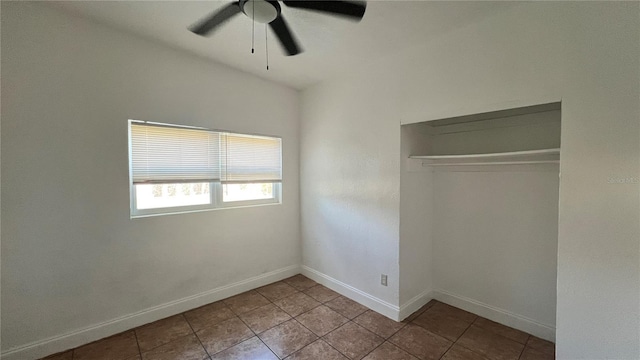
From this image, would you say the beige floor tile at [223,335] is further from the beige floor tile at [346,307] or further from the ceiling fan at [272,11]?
the ceiling fan at [272,11]

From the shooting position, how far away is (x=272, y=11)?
1.43 m

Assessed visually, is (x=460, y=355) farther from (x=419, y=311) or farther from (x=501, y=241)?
(x=501, y=241)

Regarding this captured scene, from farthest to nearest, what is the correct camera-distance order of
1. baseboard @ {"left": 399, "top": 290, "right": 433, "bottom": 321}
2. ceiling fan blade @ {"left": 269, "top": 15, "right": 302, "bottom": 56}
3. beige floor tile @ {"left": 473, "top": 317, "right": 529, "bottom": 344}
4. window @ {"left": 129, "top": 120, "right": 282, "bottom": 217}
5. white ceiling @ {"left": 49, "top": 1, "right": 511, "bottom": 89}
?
baseboard @ {"left": 399, "top": 290, "right": 433, "bottom": 321} → window @ {"left": 129, "top": 120, "right": 282, "bottom": 217} → beige floor tile @ {"left": 473, "top": 317, "right": 529, "bottom": 344} → white ceiling @ {"left": 49, "top": 1, "right": 511, "bottom": 89} → ceiling fan blade @ {"left": 269, "top": 15, "right": 302, "bottom": 56}

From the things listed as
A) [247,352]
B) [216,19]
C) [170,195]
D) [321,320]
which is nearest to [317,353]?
[321,320]

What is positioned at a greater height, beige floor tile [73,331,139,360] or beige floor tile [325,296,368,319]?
beige floor tile [73,331,139,360]

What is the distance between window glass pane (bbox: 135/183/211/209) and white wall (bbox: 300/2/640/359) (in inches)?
74.7

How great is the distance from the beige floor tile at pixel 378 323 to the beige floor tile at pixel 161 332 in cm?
160

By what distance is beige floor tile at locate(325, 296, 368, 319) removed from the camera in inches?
99.7

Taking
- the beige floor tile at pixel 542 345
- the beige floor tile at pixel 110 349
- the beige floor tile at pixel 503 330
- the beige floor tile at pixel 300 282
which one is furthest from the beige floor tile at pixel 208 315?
the beige floor tile at pixel 542 345

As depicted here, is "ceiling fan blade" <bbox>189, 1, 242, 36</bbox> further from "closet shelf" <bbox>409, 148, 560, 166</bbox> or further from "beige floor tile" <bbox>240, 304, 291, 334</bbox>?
"beige floor tile" <bbox>240, 304, 291, 334</bbox>

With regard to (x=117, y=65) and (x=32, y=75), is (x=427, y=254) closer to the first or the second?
(x=117, y=65)

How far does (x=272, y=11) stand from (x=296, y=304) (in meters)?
2.68

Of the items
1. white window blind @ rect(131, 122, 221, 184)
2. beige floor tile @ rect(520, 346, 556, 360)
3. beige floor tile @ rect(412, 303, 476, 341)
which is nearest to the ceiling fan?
white window blind @ rect(131, 122, 221, 184)

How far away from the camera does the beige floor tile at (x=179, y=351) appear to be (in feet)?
6.25
